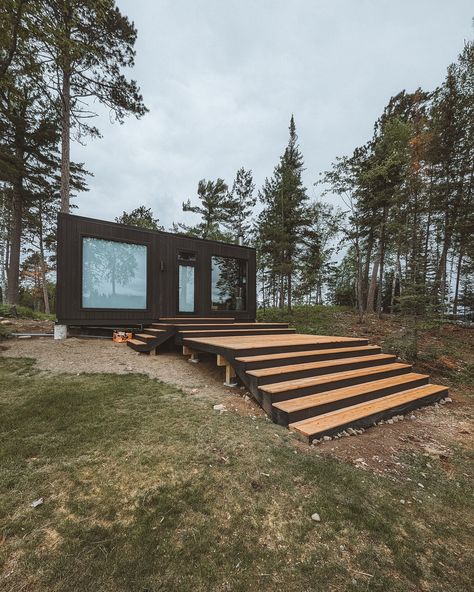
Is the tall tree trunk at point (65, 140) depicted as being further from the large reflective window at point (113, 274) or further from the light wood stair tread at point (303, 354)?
the light wood stair tread at point (303, 354)

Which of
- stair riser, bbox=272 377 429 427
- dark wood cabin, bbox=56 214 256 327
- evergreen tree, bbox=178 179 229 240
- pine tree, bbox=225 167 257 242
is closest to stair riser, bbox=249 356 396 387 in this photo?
stair riser, bbox=272 377 429 427

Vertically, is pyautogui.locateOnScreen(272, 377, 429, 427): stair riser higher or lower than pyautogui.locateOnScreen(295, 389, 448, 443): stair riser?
higher

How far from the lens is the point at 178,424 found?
2.71 m

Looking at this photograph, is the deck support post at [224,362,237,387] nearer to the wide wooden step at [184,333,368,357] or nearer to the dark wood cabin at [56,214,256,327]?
the wide wooden step at [184,333,368,357]

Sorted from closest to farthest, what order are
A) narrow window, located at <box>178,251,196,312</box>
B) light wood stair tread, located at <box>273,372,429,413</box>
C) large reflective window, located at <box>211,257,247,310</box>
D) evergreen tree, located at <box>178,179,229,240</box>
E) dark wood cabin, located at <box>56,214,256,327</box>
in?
1. light wood stair tread, located at <box>273,372,429,413</box>
2. dark wood cabin, located at <box>56,214,256,327</box>
3. narrow window, located at <box>178,251,196,312</box>
4. large reflective window, located at <box>211,257,247,310</box>
5. evergreen tree, located at <box>178,179,229,240</box>

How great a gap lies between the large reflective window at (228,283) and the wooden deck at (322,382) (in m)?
3.26

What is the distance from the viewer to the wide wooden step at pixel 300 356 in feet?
11.7

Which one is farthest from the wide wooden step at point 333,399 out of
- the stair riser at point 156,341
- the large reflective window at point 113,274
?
the large reflective window at point 113,274

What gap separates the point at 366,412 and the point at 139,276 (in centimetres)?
650

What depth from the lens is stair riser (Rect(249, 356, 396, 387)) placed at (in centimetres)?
334

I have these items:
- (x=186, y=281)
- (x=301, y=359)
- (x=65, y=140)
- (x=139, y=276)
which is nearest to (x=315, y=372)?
(x=301, y=359)

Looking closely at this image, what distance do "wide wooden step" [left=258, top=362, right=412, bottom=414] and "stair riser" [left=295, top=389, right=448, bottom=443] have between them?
0.61m

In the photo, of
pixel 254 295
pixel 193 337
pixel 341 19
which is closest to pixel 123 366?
pixel 193 337

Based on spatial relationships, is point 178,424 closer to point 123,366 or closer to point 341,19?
point 123,366
